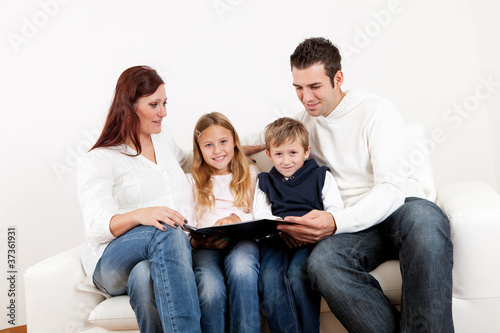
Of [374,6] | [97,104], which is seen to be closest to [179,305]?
[97,104]

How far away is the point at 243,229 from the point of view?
1.61m

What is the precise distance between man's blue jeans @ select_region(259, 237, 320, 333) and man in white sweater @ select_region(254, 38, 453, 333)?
0.23 feet

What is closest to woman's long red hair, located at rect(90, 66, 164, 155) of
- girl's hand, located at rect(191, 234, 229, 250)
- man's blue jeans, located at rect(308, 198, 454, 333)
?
girl's hand, located at rect(191, 234, 229, 250)

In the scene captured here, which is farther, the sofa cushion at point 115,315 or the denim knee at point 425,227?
the sofa cushion at point 115,315

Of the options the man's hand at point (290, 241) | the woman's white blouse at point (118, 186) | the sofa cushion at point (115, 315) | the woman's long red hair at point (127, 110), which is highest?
the woman's long red hair at point (127, 110)

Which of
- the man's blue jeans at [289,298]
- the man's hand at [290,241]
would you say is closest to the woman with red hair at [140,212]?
the man's blue jeans at [289,298]

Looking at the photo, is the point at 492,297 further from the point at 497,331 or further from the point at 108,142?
the point at 108,142

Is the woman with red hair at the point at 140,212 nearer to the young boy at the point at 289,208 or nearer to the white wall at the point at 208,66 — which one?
the young boy at the point at 289,208

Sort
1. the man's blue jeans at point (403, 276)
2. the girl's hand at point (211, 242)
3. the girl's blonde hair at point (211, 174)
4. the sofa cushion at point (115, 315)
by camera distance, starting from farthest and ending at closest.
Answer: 1. the girl's blonde hair at point (211, 174)
2. the girl's hand at point (211, 242)
3. the sofa cushion at point (115, 315)
4. the man's blue jeans at point (403, 276)

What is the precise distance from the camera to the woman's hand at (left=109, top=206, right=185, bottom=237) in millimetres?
1681

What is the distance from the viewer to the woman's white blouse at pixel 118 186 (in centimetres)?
175

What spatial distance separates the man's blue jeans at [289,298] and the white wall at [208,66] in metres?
1.27

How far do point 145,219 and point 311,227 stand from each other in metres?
0.57

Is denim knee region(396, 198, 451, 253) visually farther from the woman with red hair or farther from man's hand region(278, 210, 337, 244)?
the woman with red hair
